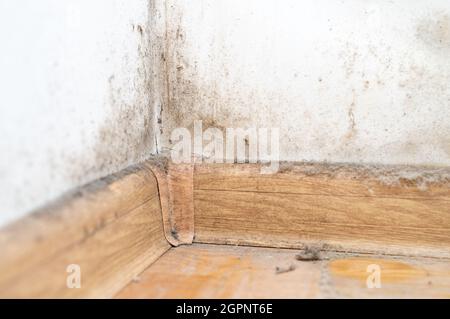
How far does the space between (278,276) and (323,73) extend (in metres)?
0.48

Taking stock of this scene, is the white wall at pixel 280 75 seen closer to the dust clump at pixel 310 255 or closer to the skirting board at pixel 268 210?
the skirting board at pixel 268 210

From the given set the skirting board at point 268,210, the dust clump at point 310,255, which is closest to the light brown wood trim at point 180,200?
the skirting board at point 268,210

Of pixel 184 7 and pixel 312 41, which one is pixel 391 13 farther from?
pixel 184 7

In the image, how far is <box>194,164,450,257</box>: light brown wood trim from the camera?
3.76 feet

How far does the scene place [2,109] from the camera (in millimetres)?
732

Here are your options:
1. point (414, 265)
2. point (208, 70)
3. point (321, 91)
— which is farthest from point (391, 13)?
point (414, 265)

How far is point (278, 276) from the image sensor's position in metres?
1.02

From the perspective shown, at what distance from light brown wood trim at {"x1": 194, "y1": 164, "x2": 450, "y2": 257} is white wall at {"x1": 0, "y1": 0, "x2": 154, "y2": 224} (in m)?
0.22

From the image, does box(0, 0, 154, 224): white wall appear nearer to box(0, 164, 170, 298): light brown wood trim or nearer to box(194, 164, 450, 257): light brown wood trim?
box(0, 164, 170, 298): light brown wood trim

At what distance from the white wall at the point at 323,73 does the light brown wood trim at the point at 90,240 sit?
0.28 m

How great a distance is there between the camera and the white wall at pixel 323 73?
1.18m

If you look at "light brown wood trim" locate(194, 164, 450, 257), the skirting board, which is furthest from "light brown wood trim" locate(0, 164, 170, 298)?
"light brown wood trim" locate(194, 164, 450, 257)

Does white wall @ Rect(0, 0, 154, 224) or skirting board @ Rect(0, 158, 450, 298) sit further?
skirting board @ Rect(0, 158, 450, 298)

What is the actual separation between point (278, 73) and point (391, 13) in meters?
0.28
